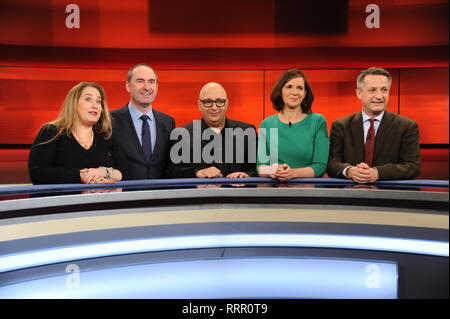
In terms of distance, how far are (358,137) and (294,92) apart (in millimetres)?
402

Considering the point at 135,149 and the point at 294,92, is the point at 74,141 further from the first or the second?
the point at 294,92

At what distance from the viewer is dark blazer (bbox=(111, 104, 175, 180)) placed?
2.21 m

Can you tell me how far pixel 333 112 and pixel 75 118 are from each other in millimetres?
2839

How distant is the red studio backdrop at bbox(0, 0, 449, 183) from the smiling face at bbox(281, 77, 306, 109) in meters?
1.99

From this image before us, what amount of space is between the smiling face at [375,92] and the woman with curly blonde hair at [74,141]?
4.01ft

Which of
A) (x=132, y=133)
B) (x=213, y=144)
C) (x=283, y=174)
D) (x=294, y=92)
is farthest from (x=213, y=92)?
(x=283, y=174)

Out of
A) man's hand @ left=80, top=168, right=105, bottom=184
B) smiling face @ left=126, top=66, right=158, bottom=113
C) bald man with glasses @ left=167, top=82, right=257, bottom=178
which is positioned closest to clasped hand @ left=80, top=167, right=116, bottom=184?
man's hand @ left=80, top=168, right=105, bottom=184

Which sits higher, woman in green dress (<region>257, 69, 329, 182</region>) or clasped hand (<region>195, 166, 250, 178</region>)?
woman in green dress (<region>257, 69, 329, 182</region>)

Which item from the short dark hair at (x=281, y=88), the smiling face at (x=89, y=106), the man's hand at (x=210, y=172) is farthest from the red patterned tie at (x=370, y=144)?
the smiling face at (x=89, y=106)

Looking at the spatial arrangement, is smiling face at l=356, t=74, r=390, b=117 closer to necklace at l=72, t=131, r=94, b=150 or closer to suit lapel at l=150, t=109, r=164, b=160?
suit lapel at l=150, t=109, r=164, b=160

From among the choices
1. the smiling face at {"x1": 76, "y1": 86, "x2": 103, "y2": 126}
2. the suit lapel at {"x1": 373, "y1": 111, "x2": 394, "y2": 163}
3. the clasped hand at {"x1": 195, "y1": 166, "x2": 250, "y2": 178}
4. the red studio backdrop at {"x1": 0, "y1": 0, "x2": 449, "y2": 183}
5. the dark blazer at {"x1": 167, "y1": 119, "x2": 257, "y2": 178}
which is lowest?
the clasped hand at {"x1": 195, "y1": 166, "x2": 250, "y2": 178}

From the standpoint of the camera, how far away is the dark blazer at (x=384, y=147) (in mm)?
1732

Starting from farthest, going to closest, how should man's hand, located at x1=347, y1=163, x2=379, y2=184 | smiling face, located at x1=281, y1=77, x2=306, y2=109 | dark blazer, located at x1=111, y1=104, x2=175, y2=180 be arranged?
dark blazer, located at x1=111, y1=104, x2=175, y2=180 < smiling face, located at x1=281, y1=77, x2=306, y2=109 < man's hand, located at x1=347, y1=163, x2=379, y2=184

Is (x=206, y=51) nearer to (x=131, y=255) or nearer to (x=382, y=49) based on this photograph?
(x=382, y=49)
